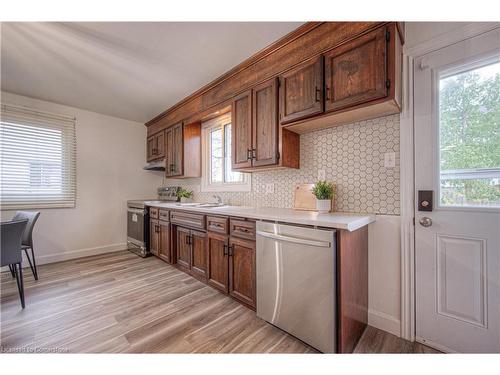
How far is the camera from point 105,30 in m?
1.76

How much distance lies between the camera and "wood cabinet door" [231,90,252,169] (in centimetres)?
226

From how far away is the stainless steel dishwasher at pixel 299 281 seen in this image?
1340 millimetres

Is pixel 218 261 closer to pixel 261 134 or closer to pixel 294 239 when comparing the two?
pixel 294 239

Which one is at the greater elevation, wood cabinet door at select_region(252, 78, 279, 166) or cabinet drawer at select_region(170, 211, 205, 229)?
wood cabinet door at select_region(252, 78, 279, 166)

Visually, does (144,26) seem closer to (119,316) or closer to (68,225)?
(119,316)

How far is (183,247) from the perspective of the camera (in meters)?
2.78

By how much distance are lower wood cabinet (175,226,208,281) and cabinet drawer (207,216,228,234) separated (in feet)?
0.56

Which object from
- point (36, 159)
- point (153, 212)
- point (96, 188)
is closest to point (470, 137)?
point (153, 212)

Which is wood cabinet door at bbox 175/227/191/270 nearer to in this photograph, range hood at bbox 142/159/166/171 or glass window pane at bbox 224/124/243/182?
glass window pane at bbox 224/124/243/182

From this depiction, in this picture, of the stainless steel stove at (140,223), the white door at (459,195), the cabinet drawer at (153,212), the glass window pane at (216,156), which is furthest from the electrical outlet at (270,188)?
the stainless steel stove at (140,223)

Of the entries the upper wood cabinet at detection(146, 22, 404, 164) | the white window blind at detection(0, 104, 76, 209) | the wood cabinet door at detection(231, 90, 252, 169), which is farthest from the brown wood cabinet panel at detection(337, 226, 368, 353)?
the white window blind at detection(0, 104, 76, 209)

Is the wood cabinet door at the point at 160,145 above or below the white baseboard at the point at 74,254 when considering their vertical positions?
above

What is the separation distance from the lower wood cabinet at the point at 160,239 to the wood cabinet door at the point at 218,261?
975mm

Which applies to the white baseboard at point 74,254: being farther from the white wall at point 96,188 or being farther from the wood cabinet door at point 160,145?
the wood cabinet door at point 160,145
